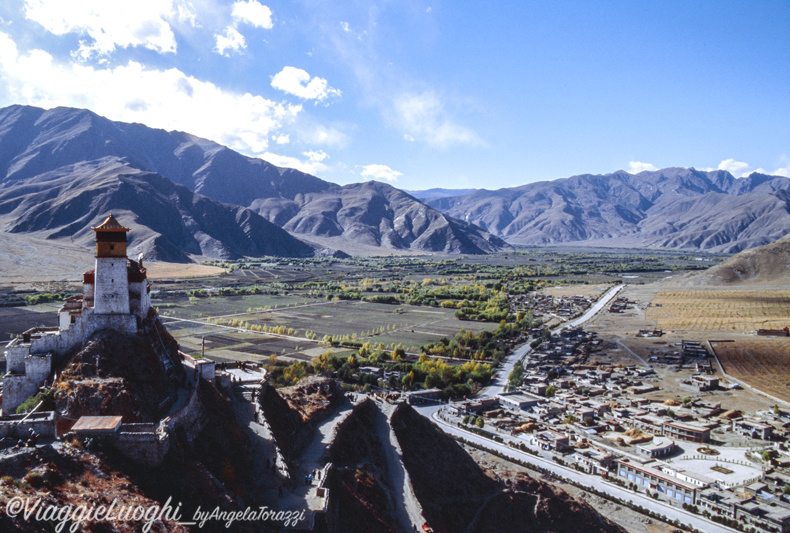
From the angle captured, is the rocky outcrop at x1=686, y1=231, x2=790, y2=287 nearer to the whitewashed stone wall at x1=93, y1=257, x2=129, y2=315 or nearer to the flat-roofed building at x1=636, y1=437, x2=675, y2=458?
the flat-roofed building at x1=636, y1=437, x2=675, y2=458

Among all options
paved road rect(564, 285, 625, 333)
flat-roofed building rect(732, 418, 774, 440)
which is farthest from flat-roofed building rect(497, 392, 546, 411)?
paved road rect(564, 285, 625, 333)

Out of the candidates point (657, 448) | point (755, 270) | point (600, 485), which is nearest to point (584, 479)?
point (600, 485)

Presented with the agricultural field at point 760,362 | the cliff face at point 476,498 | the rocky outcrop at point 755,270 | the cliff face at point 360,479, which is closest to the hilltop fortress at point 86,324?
the cliff face at point 360,479

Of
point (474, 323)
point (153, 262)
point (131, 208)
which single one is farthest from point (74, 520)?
point (131, 208)

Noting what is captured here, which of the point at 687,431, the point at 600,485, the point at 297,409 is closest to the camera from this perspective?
the point at 297,409

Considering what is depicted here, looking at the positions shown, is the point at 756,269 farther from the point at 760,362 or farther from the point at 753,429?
the point at 753,429

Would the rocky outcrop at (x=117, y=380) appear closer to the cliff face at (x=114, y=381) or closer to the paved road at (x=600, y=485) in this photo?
the cliff face at (x=114, y=381)

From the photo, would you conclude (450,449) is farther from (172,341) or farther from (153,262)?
(153,262)
